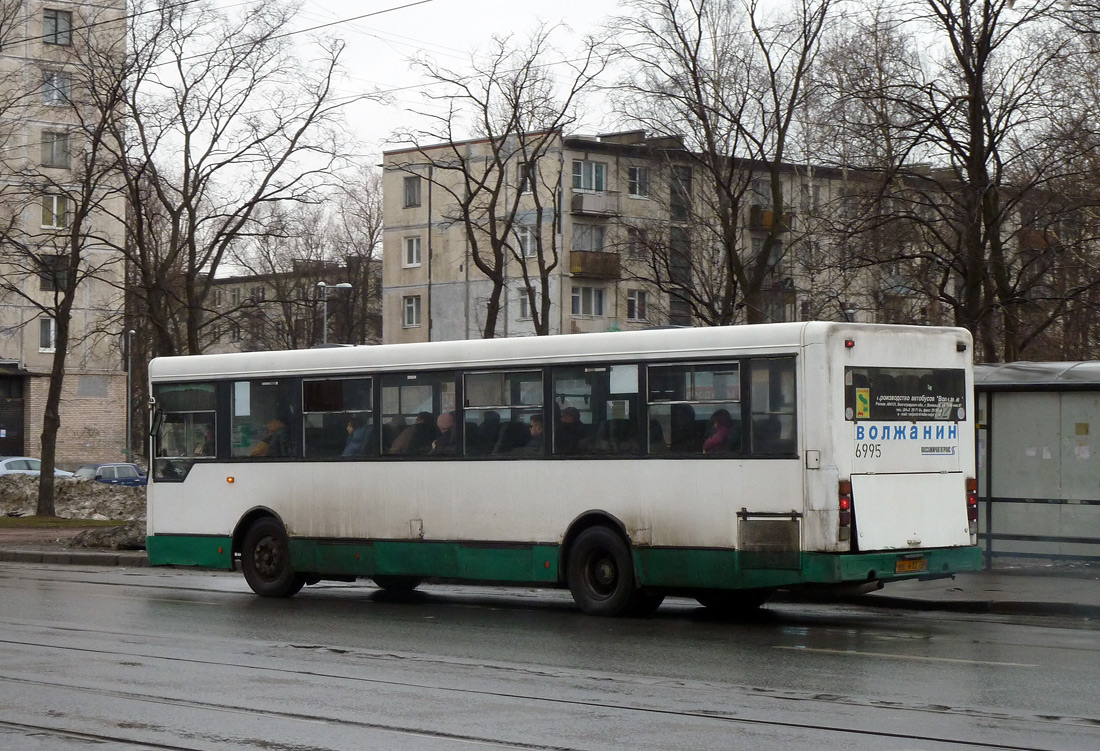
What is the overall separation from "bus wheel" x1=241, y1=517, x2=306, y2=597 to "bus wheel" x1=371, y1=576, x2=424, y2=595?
3.00 feet

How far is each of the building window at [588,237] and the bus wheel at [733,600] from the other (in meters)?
53.5

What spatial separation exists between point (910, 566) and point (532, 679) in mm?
4719

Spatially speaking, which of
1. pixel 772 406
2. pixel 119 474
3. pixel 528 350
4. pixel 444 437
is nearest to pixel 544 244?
pixel 119 474

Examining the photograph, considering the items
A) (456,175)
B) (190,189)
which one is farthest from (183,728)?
(456,175)

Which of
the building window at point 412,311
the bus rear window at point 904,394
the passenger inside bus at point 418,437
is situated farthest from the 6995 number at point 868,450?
the building window at point 412,311

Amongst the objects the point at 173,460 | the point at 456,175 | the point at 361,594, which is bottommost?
the point at 361,594

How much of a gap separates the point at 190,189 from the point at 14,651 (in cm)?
2106

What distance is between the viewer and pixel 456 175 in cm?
7156

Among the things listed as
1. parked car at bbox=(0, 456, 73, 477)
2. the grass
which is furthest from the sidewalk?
parked car at bbox=(0, 456, 73, 477)

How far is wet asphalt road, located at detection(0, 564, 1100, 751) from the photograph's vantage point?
8227 mm

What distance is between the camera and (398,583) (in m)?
18.3

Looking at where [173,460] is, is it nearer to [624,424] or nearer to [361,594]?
[361,594]

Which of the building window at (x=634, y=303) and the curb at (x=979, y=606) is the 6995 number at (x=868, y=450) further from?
the building window at (x=634, y=303)

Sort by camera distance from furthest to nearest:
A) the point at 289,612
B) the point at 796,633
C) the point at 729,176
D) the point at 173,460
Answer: the point at 729,176 → the point at 173,460 → the point at 289,612 → the point at 796,633
